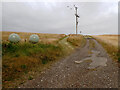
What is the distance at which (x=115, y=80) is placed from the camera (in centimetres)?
578

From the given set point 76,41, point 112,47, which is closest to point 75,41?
point 76,41

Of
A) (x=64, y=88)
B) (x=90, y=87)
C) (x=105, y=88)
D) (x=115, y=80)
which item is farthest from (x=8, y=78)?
(x=115, y=80)

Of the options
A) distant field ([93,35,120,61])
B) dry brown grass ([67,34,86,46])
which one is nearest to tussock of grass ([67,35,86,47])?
dry brown grass ([67,34,86,46])

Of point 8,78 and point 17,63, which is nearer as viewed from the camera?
point 8,78

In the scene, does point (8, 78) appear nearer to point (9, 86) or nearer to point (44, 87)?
point (9, 86)

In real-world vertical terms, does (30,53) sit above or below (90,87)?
above

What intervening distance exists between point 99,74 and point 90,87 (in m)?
2.04

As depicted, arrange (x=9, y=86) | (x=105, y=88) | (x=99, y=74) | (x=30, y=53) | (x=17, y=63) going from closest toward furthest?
1. (x=105, y=88)
2. (x=9, y=86)
3. (x=99, y=74)
4. (x=17, y=63)
5. (x=30, y=53)

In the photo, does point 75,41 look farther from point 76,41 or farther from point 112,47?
point 112,47

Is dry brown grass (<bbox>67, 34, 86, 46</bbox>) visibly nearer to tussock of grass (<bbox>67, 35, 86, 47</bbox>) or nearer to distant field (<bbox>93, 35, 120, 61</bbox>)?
tussock of grass (<bbox>67, 35, 86, 47</bbox>)

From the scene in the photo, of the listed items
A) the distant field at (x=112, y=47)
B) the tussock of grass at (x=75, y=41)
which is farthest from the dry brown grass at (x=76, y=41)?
the distant field at (x=112, y=47)

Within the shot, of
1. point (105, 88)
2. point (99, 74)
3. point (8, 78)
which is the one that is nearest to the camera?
point (105, 88)

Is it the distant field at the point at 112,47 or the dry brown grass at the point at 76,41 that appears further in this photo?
the dry brown grass at the point at 76,41

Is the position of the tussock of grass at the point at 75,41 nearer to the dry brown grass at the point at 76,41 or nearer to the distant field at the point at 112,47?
the dry brown grass at the point at 76,41
